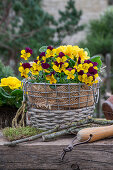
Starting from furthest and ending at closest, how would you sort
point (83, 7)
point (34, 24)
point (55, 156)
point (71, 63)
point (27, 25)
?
point (83, 7) < point (27, 25) < point (34, 24) < point (71, 63) < point (55, 156)

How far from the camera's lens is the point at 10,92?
1.41 meters

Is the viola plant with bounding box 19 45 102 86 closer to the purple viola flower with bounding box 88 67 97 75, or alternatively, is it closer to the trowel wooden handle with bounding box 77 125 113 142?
the purple viola flower with bounding box 88 67 97 75

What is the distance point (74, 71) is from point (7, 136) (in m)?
0.41

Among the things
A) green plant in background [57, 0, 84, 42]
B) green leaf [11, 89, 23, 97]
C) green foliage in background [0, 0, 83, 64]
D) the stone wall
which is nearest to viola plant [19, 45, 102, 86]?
green leaf [11, 89, 23, 97]

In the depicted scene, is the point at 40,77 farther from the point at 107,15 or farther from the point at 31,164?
the point at 107,15

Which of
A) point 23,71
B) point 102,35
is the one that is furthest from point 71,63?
point 102,35

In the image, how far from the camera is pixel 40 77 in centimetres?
122

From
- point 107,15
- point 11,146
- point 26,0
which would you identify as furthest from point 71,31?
point 11,146

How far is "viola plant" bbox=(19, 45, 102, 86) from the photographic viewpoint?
44.4 inches

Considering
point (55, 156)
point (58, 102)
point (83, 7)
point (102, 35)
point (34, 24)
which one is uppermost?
point (83, 7)

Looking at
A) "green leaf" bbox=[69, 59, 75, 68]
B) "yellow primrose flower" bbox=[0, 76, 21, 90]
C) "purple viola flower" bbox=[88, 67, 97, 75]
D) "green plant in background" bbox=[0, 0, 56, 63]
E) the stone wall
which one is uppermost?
the stone wall

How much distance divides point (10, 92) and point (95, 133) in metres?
0.54

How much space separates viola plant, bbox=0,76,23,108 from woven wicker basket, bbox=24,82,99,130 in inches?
6.0

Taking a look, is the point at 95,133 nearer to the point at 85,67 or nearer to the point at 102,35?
the point at 85,67
